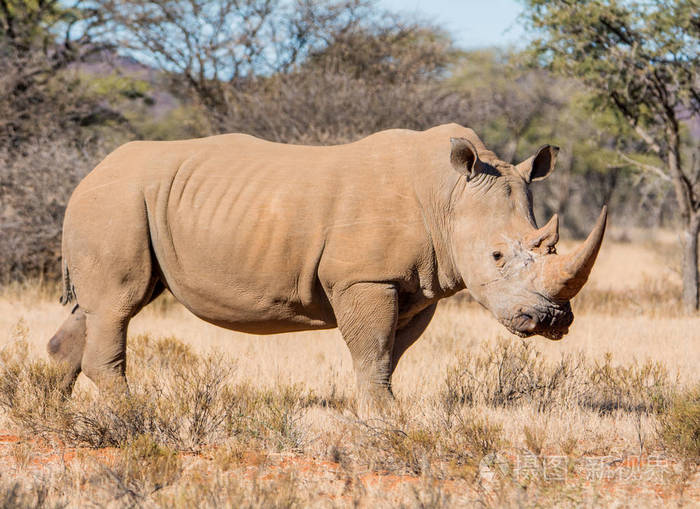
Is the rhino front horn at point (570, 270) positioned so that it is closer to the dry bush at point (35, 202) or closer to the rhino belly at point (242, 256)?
the rhino belly at point (242, 256)

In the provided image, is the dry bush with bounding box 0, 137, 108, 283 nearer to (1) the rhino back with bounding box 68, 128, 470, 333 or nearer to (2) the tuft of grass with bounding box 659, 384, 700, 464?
Result: (1) the rhino back with bounding box 68, 128, 470, 333

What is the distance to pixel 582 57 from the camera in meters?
12.5

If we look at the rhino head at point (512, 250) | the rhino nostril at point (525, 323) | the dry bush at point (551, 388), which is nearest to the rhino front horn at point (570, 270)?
the rhino head at point (512, 250)

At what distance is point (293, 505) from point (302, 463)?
32.9 inches

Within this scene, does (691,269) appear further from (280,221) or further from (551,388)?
(280,221)

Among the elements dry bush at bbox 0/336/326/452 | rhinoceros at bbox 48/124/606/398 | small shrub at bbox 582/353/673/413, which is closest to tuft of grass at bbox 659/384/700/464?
small shrub at bbox 582/353/673/413

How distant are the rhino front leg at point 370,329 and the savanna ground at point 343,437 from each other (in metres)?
0.19

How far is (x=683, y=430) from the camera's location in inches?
194

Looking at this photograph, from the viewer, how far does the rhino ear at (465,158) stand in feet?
17.2

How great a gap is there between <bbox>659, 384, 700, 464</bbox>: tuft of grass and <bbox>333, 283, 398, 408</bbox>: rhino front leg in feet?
5.20

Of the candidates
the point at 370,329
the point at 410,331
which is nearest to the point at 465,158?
the point at 370,329

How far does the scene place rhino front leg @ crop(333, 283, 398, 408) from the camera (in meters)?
5.30

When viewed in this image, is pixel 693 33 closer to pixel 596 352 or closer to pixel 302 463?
pixel 596 352

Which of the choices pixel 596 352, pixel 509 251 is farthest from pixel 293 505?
pixel 596 352
